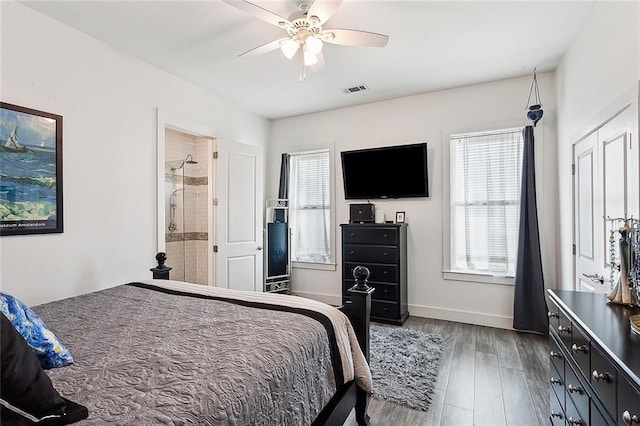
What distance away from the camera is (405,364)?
105 inches

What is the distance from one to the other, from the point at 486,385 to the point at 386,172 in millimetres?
2500

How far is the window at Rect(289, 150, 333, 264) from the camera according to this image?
4.62 meters

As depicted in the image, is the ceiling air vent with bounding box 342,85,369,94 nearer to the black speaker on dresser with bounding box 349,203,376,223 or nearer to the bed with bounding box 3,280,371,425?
the black speaker on dresser with bounding box 349,203,376,223

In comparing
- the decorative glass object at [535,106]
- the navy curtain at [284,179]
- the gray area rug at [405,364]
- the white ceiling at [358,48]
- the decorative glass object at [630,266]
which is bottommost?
the gray area rug at [405,364]

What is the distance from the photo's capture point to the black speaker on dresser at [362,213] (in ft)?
13.3

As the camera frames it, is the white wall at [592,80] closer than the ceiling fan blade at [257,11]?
Yes

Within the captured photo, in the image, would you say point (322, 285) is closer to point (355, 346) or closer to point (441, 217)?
point (441, 217)

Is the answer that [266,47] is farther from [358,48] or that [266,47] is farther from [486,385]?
[486,385]

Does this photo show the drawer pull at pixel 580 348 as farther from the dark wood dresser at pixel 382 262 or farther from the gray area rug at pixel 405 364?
the dark wood dresser at pixel 382 262

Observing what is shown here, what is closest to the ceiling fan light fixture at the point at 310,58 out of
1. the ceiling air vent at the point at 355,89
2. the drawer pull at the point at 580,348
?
the ceiling air vent at the point at 355,89

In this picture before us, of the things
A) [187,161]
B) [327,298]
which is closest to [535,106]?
[327,298]

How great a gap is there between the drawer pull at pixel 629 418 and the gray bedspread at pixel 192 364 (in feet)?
3.43

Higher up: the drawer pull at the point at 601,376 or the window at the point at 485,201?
the window at the point at 485,201

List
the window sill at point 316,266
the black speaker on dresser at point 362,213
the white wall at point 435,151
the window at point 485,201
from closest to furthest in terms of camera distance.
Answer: the white wall at point 435,151 < the window at point 485,201 < the black speaker on dresser at point 362,213 < the window sill at point 316,266
